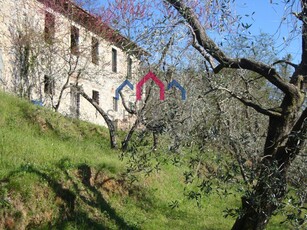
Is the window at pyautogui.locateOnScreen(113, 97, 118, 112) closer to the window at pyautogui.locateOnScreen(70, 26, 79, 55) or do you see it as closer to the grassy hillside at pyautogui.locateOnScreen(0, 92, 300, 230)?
the window at pyautogui.locateOnScreen(70, 26, 79, 55)

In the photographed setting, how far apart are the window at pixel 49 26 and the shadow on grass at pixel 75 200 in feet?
27.5

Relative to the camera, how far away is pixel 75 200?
7395 mm

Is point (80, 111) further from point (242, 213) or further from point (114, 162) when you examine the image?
point (242, 213)

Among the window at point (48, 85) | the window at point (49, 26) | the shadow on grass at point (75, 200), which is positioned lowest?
the shadow on grass at point (75, 200)

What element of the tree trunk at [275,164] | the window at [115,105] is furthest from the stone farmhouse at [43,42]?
the tree trunk at [275,164]

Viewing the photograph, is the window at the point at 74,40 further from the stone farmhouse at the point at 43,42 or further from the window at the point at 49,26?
the window at the point at 49,26

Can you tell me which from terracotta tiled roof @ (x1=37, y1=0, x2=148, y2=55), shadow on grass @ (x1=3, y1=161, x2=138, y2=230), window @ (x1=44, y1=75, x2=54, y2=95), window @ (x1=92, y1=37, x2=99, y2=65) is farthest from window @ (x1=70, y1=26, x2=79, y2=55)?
shadow on grass @ (x1=3, y1=161, x2=138, y2=230)

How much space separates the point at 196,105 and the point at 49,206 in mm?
2675

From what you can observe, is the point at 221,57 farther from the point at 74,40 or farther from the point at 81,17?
the point at 74,40

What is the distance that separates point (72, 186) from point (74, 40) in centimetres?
935

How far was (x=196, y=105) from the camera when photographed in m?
6.14

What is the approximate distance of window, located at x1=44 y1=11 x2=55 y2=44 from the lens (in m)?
15.6

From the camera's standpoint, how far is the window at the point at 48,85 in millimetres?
16156

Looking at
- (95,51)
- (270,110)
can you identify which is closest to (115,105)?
(95,51)
